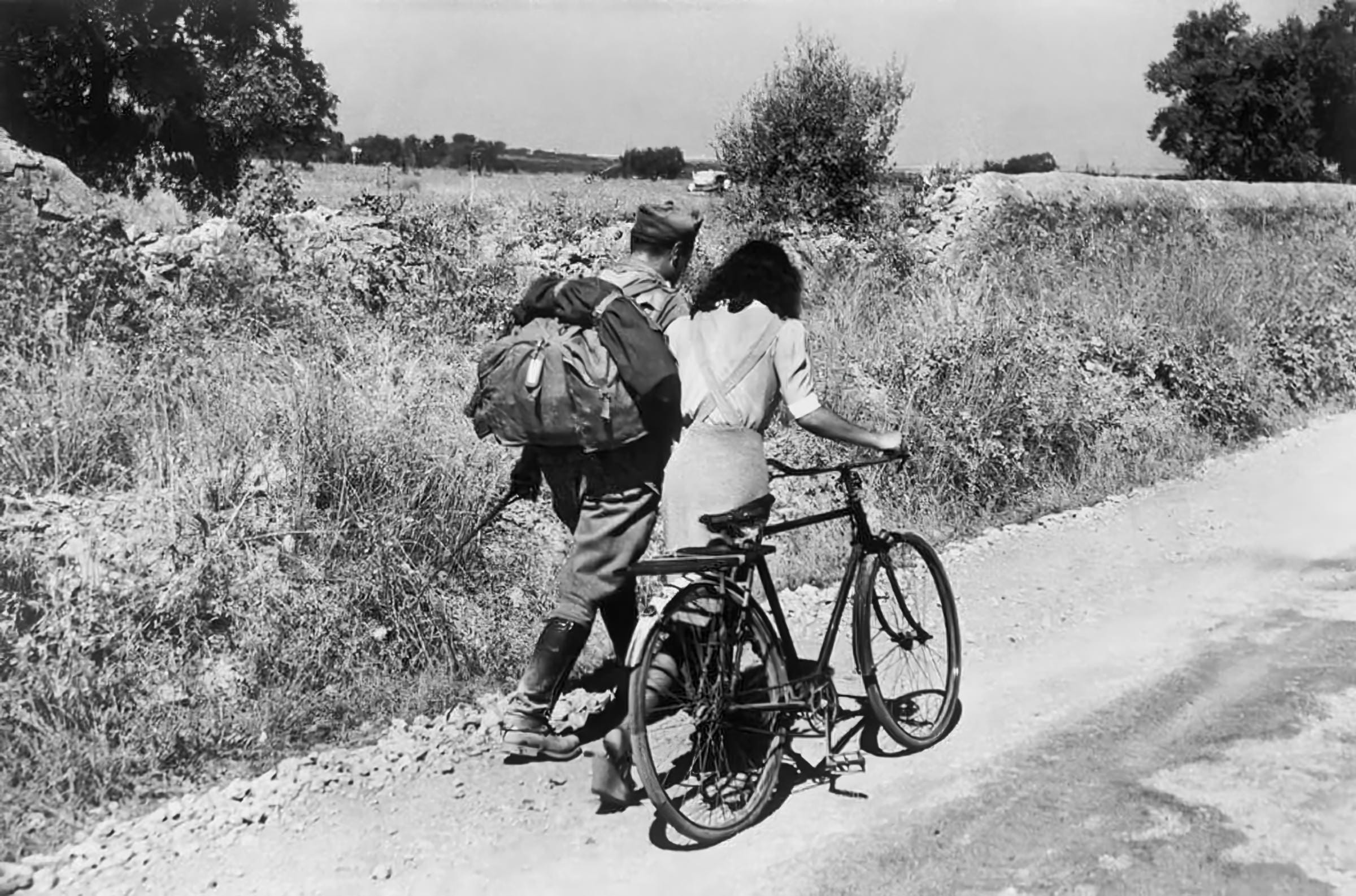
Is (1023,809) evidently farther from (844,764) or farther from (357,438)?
(357,438)

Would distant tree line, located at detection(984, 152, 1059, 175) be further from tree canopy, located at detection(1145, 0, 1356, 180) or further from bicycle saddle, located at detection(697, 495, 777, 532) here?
tree canopy, located at detection(1145, 0, 1356, 180)

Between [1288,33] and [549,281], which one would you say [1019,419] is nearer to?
[549,281]

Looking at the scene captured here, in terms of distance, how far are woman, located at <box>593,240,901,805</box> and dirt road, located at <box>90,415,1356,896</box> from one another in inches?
17.6

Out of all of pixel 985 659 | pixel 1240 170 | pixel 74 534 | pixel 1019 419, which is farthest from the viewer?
pixel 1240 170

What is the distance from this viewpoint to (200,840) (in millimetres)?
3785

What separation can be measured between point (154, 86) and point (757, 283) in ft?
58.0

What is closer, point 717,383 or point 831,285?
point 717,383

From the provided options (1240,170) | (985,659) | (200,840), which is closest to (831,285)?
(985,659)

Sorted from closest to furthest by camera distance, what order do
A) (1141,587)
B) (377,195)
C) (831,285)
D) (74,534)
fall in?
1. (74,534)
2. (1141,587)
3. (377,195)
4. (831,285)

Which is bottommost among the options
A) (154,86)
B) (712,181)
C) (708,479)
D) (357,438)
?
(357,438)

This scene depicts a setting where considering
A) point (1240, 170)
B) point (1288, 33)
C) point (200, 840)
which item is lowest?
point (200, 840)

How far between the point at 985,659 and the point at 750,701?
1.76 m

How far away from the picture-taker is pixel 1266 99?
155 feet

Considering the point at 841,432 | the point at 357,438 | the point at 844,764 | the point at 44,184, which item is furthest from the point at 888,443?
the point at 44,184
